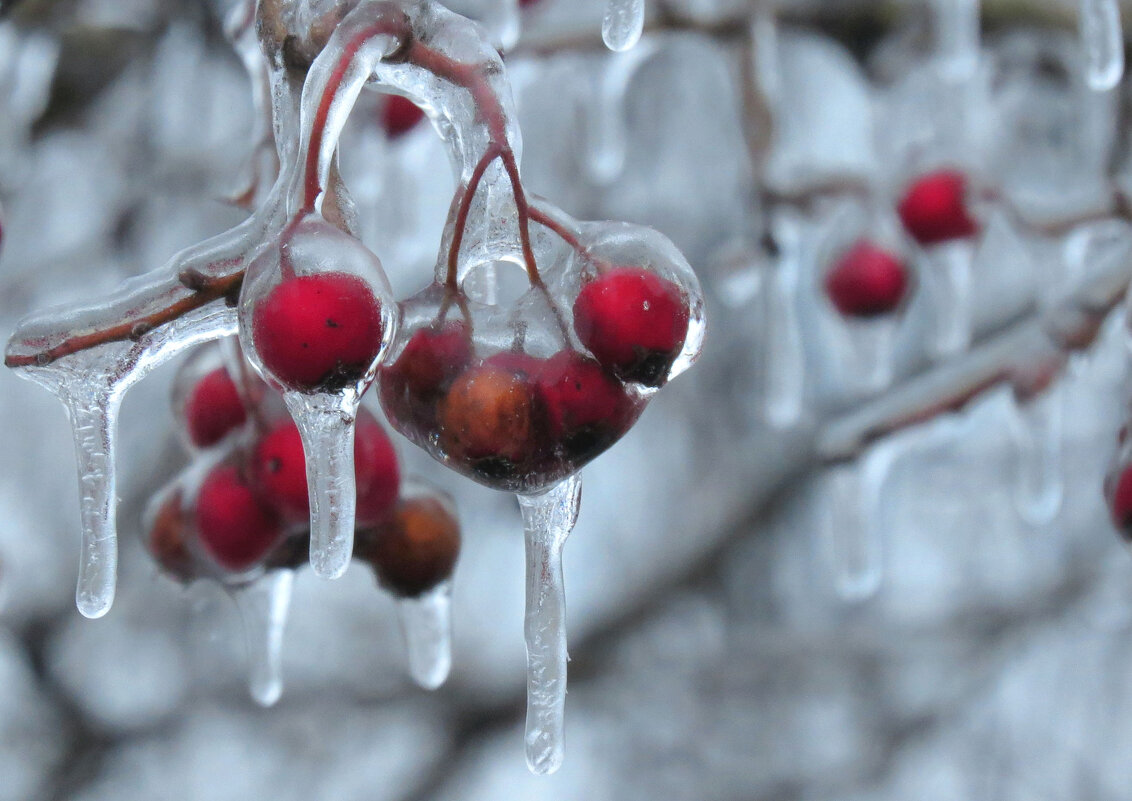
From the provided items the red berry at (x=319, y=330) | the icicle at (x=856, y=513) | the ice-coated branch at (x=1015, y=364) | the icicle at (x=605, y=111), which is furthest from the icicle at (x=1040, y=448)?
the red berry at (x=319, y=330)

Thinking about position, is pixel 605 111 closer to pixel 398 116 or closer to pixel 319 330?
pixel 398 116

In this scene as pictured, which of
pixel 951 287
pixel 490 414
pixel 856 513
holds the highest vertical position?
pixel 490 414

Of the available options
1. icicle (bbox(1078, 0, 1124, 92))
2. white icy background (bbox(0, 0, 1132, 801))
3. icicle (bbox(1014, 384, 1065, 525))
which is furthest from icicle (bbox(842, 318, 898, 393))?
white icy background (bbox(0, 0, 1132, 801))

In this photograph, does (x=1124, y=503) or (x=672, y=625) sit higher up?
(x=1124, y=503)

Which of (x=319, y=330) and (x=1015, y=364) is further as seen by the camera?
A: (x=1015, y=364)

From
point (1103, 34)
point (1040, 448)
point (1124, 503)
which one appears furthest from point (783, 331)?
point (1124, 503)

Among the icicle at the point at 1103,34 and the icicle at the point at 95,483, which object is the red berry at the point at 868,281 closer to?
the icicle at the point at 1103,34

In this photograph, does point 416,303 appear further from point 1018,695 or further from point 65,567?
point 1018,695

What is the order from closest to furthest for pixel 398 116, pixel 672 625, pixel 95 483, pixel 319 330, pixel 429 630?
pixel 319 330 < pixel 95 483 < pixel 429 630 < pixel 398 116 < pixel 672 625
